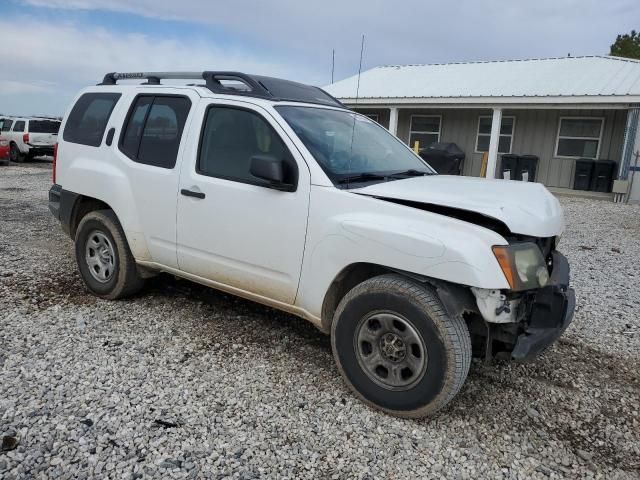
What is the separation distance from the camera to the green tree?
104 feet

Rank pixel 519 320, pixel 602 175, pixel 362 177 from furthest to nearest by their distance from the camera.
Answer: pixel 602 175, pixel 362 177, pixel 519 320

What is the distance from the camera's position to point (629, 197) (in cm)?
1416

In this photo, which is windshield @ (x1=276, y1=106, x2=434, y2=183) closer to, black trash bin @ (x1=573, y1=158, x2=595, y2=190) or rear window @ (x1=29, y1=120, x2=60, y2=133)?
black trash bin @ (x1=573, y1=158, x2=595, y2=190)

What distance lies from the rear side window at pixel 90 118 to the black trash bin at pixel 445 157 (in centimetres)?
1186

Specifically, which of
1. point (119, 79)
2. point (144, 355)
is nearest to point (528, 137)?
point (119, 79)

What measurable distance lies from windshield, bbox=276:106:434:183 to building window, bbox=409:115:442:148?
47.4 feet

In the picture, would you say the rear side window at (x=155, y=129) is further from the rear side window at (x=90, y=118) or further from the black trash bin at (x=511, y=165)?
the black trash bin at (x=511, y=165)

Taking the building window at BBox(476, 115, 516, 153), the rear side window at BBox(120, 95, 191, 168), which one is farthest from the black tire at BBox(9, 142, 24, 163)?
the rear side window at BBox(120, 95, 191, 168)

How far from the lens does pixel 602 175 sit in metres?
15.0

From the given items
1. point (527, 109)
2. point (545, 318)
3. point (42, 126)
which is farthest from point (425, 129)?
point (545, 318)

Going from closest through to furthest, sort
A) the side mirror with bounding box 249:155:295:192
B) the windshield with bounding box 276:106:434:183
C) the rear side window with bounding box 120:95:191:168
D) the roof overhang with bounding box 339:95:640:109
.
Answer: the side mirror with bounding box 249:155:295:192 < the windshield with bounding box 276:106:434:183 < the rear side window with bounding box 120:95:191:168 < the roof overhang with bounding box 339:95:640:109

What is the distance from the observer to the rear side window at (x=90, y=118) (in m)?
4.64

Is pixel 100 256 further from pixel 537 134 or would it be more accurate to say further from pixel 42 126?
pixel 42 126

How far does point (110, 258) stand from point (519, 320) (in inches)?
138
